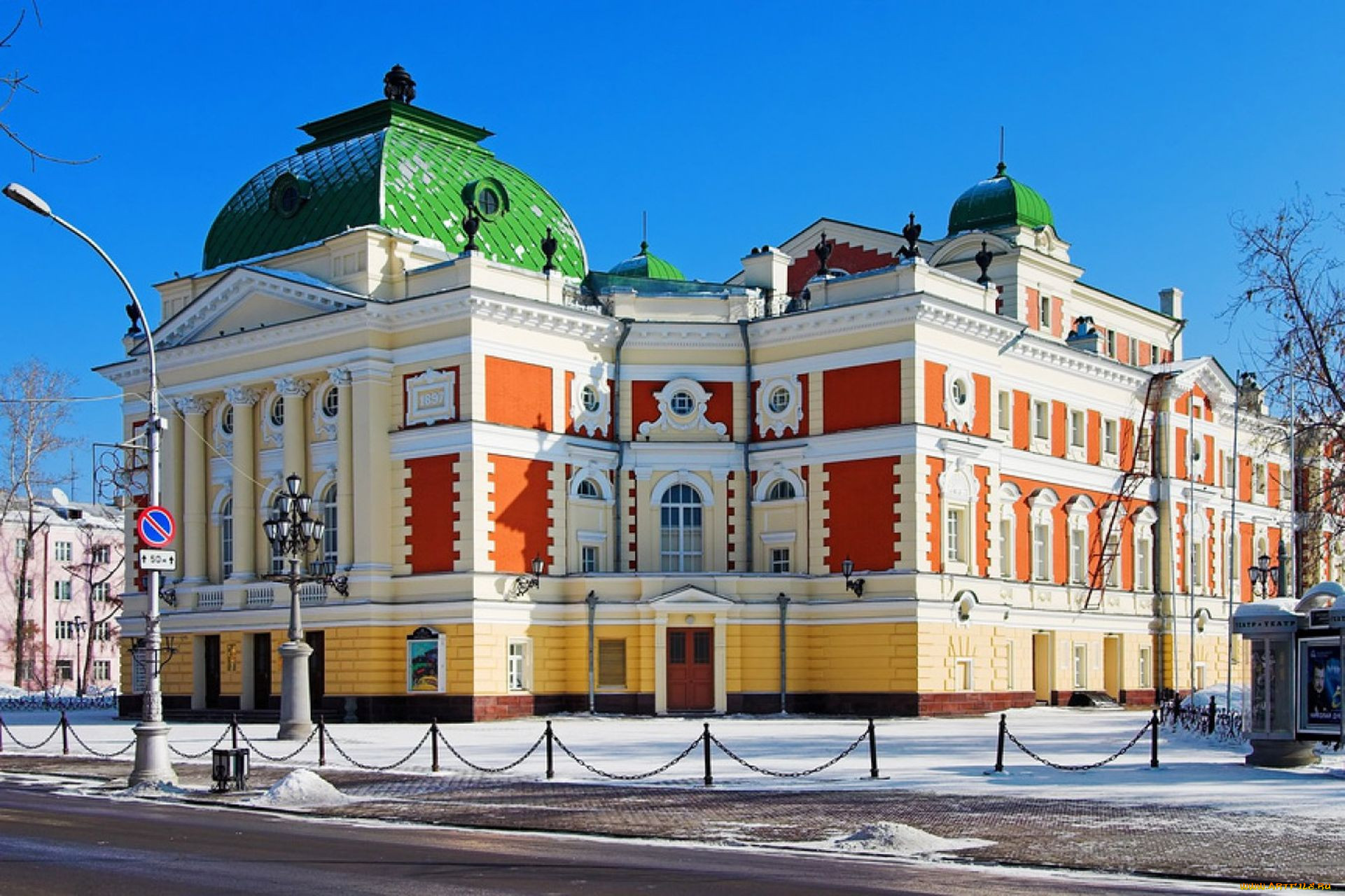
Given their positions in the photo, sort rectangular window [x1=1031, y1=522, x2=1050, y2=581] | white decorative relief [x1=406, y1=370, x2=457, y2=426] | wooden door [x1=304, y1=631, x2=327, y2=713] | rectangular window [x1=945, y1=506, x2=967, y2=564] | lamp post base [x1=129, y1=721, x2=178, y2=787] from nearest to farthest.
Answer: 1. lamp post base [x1=129, y1=721, x2=178, y2=787]
2. white decorative relief [x1=406, y1=370, x2=457, y2=426]
3. wooden door [x1=304, y1=631, x2=327, y2=713]
4. rectangular window [x1=945, y1=506, x2=967, y2=564]
5. rectangular window [x1=1031, y1=522, x2=1050, y2=581]

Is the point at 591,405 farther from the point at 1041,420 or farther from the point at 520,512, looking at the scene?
the point at 1041,420

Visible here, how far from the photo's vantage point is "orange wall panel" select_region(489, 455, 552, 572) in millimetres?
48500

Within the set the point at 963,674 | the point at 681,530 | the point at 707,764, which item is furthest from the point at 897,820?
the point at 681,530

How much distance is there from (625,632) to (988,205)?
23147 mm

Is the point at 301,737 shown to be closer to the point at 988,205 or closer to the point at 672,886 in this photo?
the point at 672,886

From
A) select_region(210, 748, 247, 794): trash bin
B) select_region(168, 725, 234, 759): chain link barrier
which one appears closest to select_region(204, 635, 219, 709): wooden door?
select_region(168, 725, 234, 759): chain link barrier

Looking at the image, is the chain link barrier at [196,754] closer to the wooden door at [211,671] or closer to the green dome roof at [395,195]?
the wooden door at [211,671]

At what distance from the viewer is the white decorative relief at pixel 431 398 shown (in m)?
48.2

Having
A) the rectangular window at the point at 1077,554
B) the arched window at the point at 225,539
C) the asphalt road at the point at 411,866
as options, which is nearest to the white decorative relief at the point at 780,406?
the rectangular window at the point at 1077,554

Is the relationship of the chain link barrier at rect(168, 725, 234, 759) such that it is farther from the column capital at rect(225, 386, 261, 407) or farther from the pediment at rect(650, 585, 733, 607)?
the column capital at rect(225, 386, 261, 407)

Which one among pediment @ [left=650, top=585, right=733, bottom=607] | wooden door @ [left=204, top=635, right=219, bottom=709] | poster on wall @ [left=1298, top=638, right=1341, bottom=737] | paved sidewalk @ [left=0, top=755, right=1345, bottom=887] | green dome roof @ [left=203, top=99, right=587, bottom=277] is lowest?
wooden door @ [left=204, top=635, right=219, bottom=709]

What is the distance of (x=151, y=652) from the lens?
28.4 m

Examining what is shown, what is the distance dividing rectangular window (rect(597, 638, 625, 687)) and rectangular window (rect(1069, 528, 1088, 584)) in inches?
672

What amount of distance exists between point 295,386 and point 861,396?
16.9m
